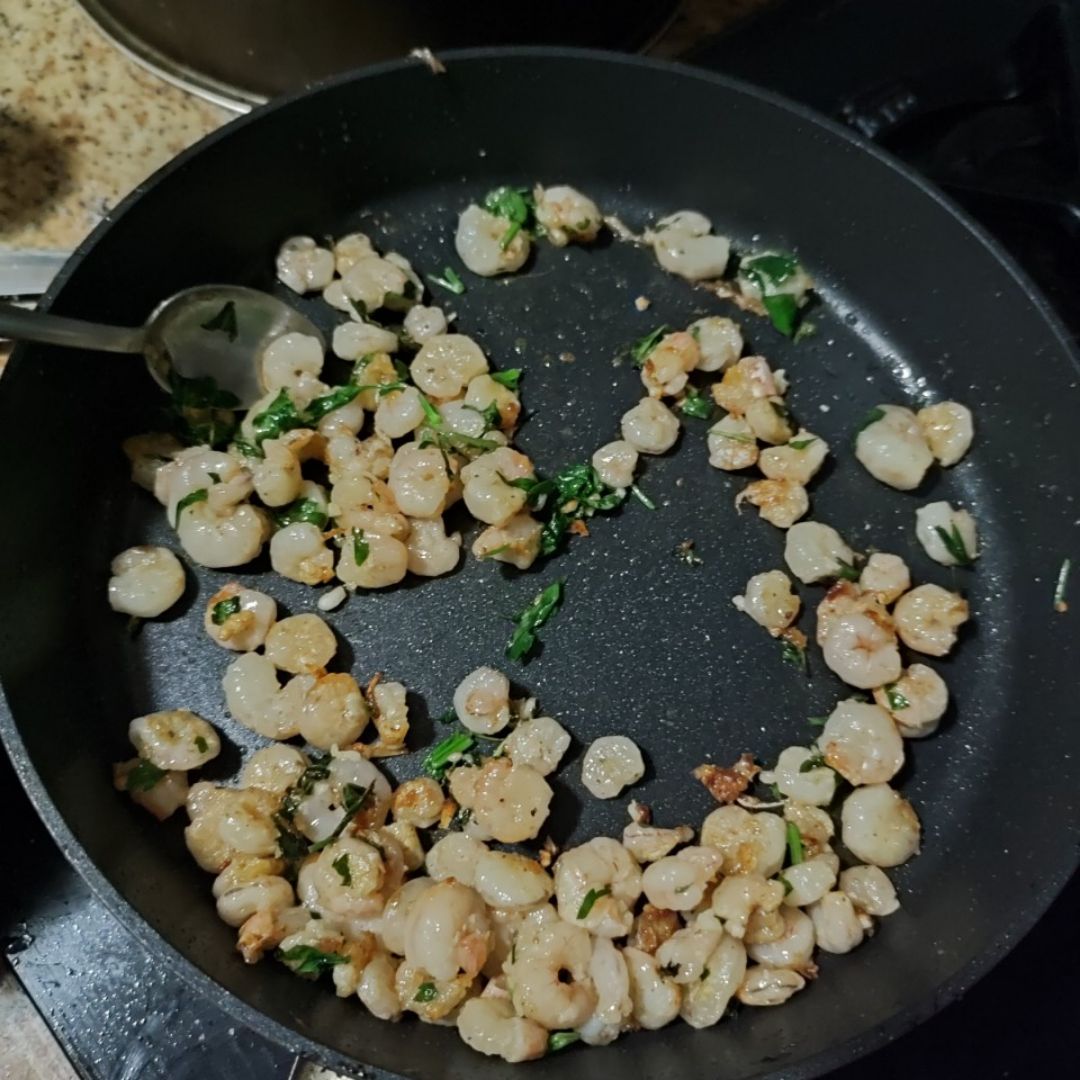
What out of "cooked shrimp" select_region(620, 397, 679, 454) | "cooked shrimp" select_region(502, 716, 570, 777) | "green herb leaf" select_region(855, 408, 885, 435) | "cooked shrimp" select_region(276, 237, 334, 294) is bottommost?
"cooked shrimp" select_region(502, 716, 570, 777)

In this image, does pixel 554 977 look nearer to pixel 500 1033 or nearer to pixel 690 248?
pixel 500 1033

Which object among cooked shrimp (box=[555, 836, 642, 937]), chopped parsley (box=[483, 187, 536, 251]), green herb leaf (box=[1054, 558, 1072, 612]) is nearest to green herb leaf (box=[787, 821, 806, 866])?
cooked shrimp (box=[555, 836, 642, 937])

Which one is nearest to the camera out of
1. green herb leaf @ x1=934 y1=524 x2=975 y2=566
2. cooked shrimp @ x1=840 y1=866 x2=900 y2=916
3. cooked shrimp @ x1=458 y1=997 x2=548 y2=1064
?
cooked shrimp @ x1=458 y1=997 x2=548 y2=1064

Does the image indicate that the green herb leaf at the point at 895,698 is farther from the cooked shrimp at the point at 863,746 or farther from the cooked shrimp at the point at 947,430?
the cooked shrimp at the point at 947,430

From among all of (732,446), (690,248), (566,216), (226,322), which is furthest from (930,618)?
(226,322)

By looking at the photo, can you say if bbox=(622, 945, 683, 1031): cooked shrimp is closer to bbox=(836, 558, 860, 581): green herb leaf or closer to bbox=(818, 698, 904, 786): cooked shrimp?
bbox=(818, 698, 904, 786): cooked shrimp

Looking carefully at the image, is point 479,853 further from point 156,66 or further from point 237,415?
point 156,66

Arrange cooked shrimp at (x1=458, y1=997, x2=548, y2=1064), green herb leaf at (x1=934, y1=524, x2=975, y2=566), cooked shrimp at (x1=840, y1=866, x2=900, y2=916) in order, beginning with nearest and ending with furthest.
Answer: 1. cooked shrimp at (x1=458, y1=997, x2=548, y2=1064)
2. cooked shrimp at (x1=840, y1=866, x2=900, y2=916)
3. green herb leaf at (x1=934, y1=524, x2=975, y2=566)

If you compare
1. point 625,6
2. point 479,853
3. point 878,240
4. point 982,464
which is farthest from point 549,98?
point 479,853
